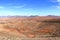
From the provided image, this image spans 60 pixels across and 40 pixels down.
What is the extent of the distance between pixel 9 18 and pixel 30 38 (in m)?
0.50

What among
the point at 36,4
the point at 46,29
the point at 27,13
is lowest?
the point at 46,29

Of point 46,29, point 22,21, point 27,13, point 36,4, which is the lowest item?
point 46,29

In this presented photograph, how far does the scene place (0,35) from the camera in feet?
7.34

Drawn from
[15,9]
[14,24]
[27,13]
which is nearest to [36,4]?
[27,13]

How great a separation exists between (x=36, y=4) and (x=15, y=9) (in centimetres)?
38

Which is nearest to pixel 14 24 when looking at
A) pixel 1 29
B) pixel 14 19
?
pixel 14 19

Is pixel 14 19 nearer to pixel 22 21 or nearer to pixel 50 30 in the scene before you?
pixel 22 21

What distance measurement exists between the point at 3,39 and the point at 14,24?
0.32 metres

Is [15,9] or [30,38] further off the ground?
[15,9]

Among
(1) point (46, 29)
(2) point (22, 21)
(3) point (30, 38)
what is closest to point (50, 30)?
(1) point (46, 29)

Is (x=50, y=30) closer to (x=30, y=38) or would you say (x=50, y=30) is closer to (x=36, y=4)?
(x=30, y=38)

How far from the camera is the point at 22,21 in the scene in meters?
2.27

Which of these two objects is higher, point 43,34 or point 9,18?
point 9,18

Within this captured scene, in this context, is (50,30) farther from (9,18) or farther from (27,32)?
(9,18)
